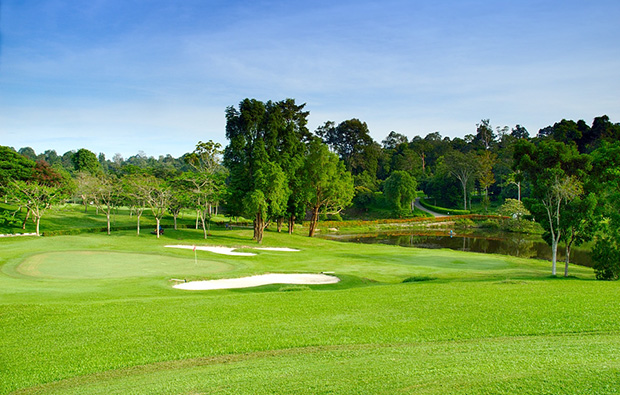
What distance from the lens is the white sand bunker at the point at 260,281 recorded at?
23.2 metres

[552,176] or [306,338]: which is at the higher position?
[552,176]

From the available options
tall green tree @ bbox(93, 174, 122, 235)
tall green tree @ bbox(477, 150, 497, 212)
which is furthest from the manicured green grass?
tall green tree @ bbox(477, 150, 497, 212)

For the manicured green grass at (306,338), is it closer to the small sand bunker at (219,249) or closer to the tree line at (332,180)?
the tree line at (332,180)

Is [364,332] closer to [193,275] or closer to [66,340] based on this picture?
[66,340]

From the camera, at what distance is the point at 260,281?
82.4ft

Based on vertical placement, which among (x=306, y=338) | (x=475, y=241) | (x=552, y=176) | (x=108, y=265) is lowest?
(x=475, y=241)

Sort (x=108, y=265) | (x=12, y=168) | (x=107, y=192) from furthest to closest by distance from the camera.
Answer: (x=12, y=168) → (x=107, y=192) → (x=108, y=265)

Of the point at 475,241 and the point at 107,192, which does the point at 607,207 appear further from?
the point at 107,192

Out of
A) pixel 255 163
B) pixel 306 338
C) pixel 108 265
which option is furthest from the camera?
pixel 255 163

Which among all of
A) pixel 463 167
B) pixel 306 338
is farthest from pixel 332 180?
pixel 463 167

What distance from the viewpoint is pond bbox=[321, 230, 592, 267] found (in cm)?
5261

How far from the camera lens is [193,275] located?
25.8 m

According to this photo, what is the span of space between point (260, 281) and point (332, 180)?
37.3m

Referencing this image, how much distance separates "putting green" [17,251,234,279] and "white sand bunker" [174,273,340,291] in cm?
291
